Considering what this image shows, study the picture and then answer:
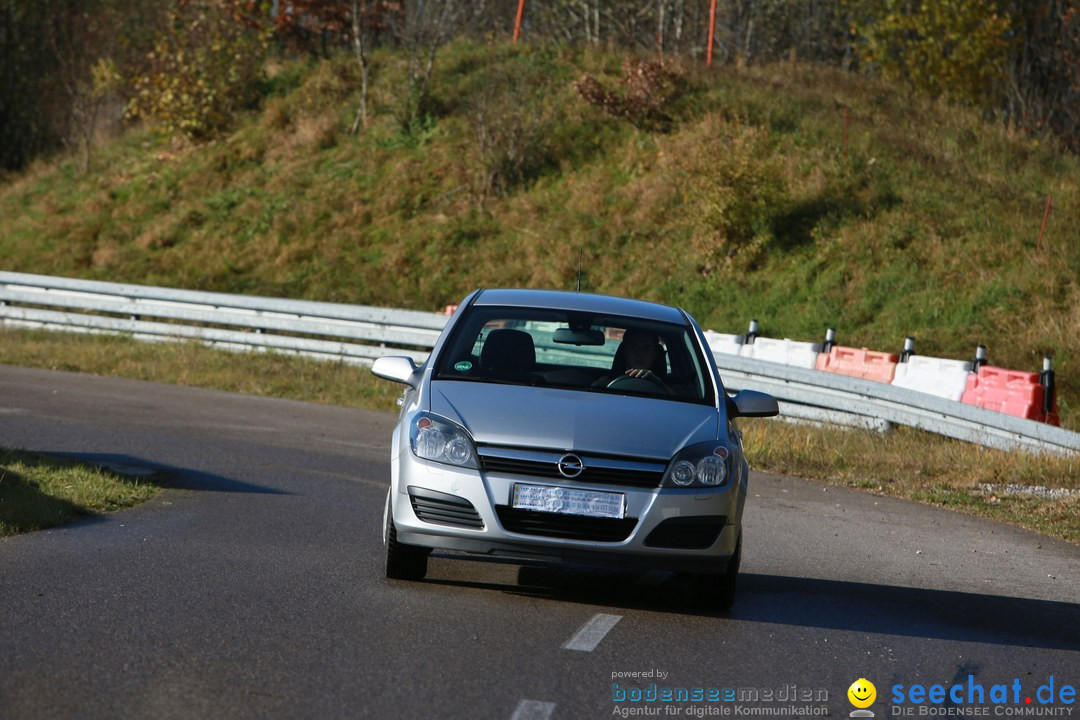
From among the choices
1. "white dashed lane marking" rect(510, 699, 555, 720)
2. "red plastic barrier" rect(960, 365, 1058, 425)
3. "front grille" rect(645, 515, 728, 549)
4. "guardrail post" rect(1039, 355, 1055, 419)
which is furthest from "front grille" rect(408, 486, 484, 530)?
"guardrail post" rect(1039, 355, 1055, 419)

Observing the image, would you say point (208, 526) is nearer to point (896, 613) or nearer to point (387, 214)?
point (896, 613)

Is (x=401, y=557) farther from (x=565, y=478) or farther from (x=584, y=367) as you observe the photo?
(x=584, y=367)

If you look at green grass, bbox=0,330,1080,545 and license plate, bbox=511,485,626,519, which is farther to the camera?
green grass, bbox=0,330,1080,545

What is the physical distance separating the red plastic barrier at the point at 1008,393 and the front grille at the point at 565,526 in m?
9.47

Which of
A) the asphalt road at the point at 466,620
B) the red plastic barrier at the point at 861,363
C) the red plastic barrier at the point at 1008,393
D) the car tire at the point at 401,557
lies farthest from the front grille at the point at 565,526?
the red plastic barrier at the point at 861,363

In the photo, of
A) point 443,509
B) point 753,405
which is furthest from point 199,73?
point 443,509

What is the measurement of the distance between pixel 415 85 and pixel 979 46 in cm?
1421

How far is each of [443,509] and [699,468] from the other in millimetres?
1227

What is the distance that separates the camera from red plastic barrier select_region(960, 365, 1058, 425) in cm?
1561

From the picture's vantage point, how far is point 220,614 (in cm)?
655

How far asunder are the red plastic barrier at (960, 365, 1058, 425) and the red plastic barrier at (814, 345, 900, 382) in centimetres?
134

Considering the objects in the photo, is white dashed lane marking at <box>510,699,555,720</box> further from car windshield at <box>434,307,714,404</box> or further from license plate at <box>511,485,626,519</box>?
car windshield at <box>434,307,714,404</box>

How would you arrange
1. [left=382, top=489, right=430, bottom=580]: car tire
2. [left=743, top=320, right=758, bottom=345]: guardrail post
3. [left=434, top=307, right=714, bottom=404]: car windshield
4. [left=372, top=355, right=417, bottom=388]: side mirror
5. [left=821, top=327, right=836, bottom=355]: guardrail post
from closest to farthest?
[left=382, top=489, right=430, bottom=580]: car tire
[left=434, top=307, right=714, bottom=404]: car windshield
[left=372, top=355, right=417, bottom=388]: side mirror
[left=821, top=327, right=836, bottom=355]: guardrail post
[left=743, top=320, right=758, bottom=345]: guardrail post

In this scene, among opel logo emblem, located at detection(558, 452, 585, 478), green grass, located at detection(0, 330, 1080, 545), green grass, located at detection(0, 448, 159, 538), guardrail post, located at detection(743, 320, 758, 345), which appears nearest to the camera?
opel logo emblem, located at detection(558, 452, 585, 478)
